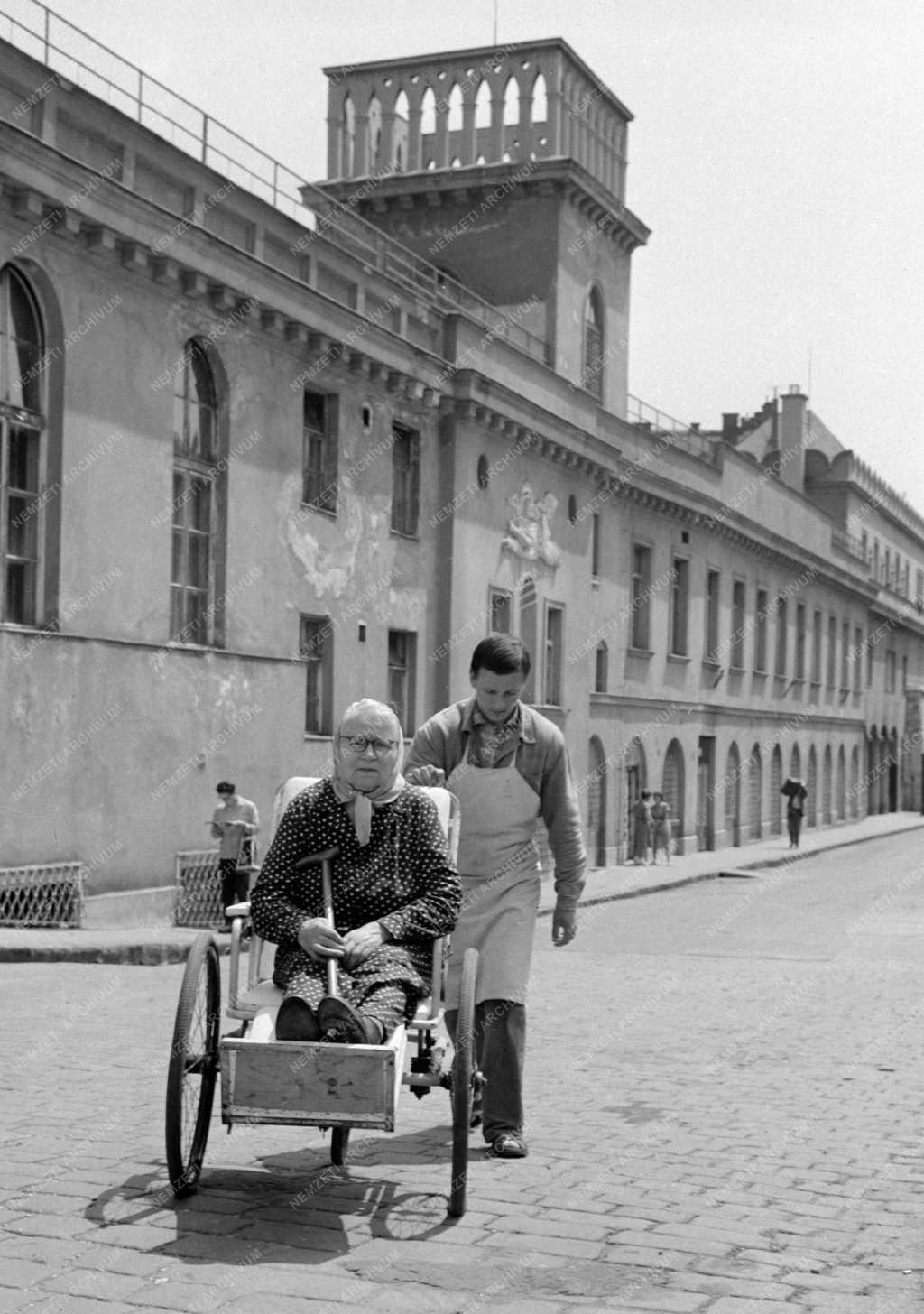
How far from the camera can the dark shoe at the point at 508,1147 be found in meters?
6.82

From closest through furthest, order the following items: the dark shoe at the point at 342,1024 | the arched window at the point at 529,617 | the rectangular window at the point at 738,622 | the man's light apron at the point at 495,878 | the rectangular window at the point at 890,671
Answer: the dark shoe at the point at 342,1024 < the man's light apron at the point at 495,878 < the arched window at the point at 529,617 < the rectangular window at the point at 738,622 < the rectangular window at the point at 890,671

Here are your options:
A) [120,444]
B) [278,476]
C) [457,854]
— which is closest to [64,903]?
[120,444]

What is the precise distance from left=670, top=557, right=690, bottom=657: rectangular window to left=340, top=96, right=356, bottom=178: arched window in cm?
1199

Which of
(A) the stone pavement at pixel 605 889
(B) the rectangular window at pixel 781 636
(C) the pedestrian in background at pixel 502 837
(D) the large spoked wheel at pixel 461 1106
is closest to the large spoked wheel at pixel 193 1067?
(D) the large spoked wheel at pixel 461 1106

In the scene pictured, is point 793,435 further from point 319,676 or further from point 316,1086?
point 316,1086

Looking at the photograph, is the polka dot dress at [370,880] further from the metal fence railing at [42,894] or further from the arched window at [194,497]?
the arched window at [194,497]

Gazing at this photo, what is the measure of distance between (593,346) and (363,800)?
104ft

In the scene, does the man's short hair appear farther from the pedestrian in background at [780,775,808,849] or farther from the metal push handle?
the pedestrian in background at [780,775,808,849]

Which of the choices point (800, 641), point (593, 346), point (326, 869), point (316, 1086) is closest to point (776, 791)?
point (800, 641)

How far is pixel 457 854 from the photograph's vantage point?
23.1ft

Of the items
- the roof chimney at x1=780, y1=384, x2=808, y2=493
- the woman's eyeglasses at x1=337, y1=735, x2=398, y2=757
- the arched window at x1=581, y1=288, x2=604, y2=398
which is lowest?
the woman's eyeglasses at x1=337, y1=735, x2=398, y2=757

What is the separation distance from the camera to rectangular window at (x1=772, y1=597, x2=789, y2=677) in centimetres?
5225

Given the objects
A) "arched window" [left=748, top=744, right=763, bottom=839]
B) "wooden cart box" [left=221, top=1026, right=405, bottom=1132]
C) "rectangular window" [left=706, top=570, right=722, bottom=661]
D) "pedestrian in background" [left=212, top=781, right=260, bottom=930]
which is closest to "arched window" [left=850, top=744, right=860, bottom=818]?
"arched window" [left=748, top=744, right=763, bottom=839]

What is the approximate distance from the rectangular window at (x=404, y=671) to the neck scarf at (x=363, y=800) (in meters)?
21.2
